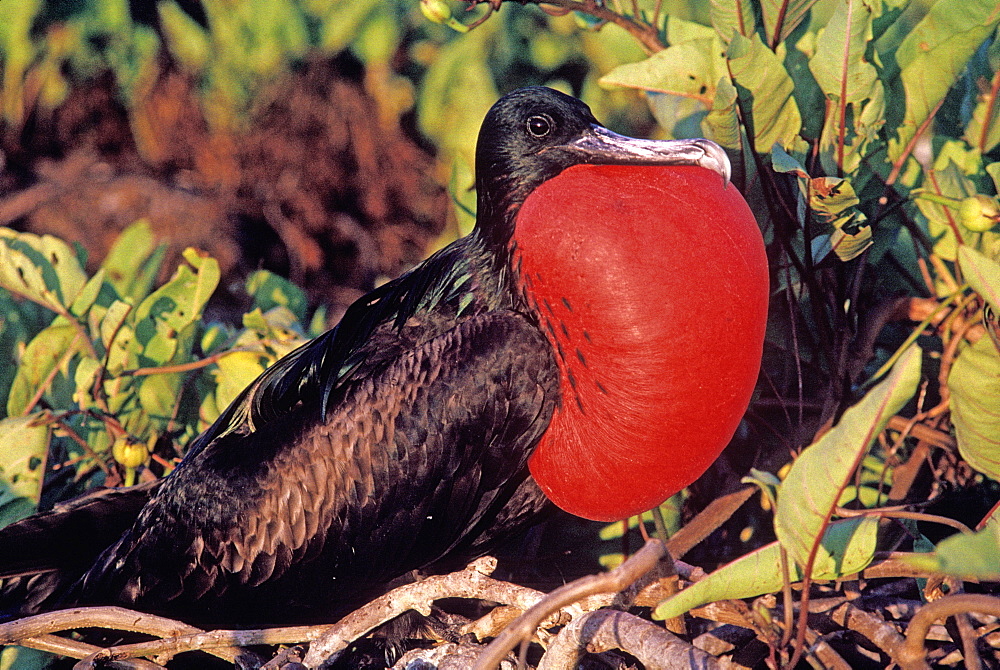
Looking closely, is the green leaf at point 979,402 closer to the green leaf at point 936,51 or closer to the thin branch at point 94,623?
the green leaf at point 936,51

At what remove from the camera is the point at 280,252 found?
3.49 meters

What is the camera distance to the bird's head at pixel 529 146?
1449 millimetres

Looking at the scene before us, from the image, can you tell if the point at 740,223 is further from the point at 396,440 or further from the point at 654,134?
the point at 654,134

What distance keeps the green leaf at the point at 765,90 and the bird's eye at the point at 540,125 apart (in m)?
0.27

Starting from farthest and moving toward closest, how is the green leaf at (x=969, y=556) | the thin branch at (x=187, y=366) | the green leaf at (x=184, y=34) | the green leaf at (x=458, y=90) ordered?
1. the green leaf at (x=184, y=34)
2. the green leaf at (x=458, y=90)
3. the thin branch at (x=187, y=366)
4. the green leaf at (x=969, y=556)

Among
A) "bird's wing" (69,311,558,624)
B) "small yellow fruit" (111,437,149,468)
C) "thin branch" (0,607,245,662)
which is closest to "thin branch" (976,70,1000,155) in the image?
"bird's wing" (69,311,558,624)

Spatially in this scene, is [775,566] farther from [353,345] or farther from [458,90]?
[458,90]

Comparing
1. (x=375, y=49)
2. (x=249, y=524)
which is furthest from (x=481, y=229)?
(x=375, y=49)

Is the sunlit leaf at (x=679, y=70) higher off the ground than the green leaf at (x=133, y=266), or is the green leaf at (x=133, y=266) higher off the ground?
the sunlit leaf at (x=679, y=70)

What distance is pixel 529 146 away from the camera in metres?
1.50

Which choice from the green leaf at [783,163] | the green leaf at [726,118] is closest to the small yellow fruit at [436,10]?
the green leaf at [726,118]

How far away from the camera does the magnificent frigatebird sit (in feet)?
4.14

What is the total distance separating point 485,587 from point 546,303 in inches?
15.7

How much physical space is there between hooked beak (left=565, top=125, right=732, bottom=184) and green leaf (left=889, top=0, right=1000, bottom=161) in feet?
1.24
